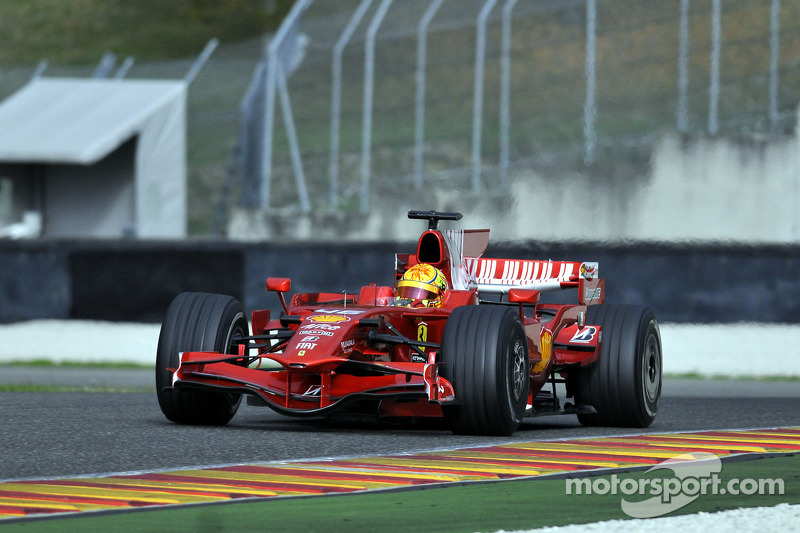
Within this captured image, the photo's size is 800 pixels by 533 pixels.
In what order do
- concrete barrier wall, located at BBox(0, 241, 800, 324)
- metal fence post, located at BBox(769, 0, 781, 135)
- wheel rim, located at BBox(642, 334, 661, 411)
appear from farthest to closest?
metal fence post, located at BBox(769, 0, 781, 135) < concrete barrier wall, located at BBox(0, 241, 800, 324) < wheel rim, located at BBox(642, 334, 661, 411)

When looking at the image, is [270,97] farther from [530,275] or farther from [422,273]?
[422,273]

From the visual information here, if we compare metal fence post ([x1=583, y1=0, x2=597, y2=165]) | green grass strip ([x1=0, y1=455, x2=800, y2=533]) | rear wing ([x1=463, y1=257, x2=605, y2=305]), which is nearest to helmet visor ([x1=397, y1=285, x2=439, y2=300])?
rear wing ([x1=463, y1=257, x2=605, y2=305])

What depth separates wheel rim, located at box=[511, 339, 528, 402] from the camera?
9.10 meters

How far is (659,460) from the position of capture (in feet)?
26.1

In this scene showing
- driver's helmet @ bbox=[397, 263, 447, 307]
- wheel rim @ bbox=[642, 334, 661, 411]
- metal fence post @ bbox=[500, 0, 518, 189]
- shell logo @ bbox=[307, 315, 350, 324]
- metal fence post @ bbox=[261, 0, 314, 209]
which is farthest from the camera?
metal fence post @ bbox=[261, 0, 314, 209]

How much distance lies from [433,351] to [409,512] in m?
3.14

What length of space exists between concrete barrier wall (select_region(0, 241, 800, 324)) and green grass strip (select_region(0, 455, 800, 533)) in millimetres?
8655

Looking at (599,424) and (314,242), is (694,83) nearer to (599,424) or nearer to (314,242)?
(314,242)

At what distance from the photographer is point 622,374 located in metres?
10.2

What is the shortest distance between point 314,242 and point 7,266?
3.48 m

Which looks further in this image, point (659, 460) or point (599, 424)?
point (599, 424)

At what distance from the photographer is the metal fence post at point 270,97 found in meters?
21.3

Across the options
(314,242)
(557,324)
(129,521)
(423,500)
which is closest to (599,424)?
(557,324)

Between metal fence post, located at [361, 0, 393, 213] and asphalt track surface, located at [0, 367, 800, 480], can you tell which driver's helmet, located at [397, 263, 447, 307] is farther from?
metal fence post, located at [361, 0, 393, 213]
